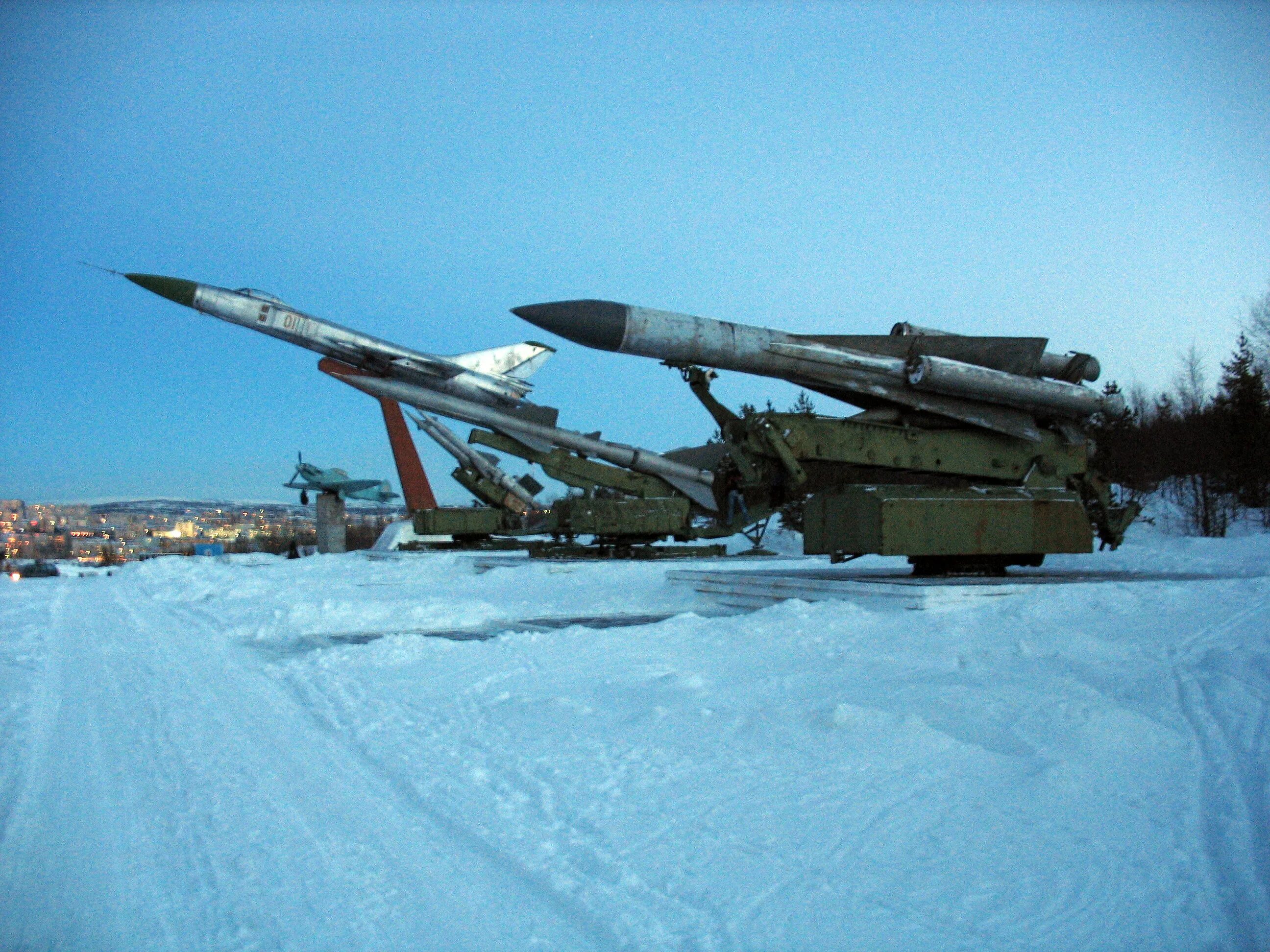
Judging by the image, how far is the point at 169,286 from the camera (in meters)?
15.9

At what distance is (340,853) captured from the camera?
3230 mm

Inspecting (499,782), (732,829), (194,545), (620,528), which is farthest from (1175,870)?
(194,545)

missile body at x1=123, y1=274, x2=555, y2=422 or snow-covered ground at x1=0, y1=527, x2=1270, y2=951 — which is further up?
missile body at x1=123, y1=274, x2=555, y2=422

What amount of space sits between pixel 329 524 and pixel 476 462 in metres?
11.3

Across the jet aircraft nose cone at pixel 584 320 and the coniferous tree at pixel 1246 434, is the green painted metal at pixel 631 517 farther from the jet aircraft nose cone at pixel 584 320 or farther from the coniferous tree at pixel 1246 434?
the coniferous tree at pixel 1246 434

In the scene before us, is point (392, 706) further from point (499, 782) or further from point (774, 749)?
point (774, 749)

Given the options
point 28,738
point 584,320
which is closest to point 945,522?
point 584,320

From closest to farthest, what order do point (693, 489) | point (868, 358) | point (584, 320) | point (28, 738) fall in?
point (28, 738), point (584, 320), point (868, 358), point (693, 489)

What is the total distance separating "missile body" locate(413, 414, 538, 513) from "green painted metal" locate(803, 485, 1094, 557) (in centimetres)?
1667

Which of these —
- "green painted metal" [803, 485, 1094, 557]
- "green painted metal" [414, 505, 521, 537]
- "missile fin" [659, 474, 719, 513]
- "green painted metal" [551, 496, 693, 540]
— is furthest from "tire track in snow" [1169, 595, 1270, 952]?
"green painted metal" [414, 505, 521, 537]

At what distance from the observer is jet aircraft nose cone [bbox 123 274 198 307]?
15.8 metres

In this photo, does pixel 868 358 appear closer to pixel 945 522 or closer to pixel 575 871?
pixel 945 522

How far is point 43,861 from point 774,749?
3.03m

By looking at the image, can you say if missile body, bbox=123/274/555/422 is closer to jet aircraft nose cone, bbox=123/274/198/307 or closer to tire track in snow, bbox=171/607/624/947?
jet aircraft nose cone, bbox=123/274/198/307
